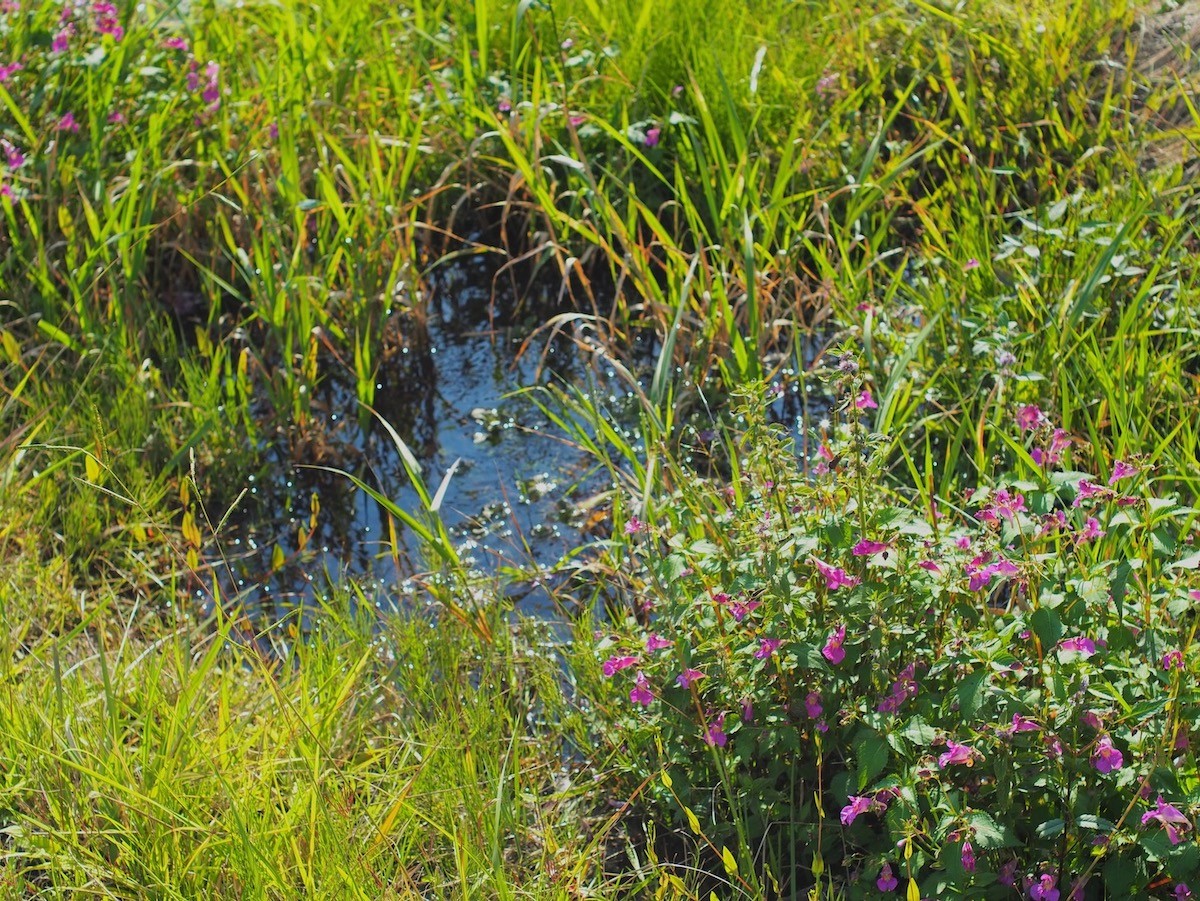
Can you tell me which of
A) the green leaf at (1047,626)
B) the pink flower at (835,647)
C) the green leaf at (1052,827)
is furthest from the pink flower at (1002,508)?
the green leaf at (1052,827)

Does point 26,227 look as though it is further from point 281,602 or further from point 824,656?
point 824,656

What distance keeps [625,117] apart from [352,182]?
776mm

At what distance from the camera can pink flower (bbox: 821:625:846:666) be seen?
166cm

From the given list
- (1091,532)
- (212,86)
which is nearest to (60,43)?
(212,86)

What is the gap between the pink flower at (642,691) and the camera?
187 cm

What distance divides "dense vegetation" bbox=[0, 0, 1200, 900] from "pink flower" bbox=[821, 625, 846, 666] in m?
0.03

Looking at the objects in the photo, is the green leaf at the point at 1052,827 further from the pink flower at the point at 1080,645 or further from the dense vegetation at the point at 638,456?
the pink flower at the point at 1080,645

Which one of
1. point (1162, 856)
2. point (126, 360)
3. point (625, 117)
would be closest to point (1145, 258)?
point (625, 117)

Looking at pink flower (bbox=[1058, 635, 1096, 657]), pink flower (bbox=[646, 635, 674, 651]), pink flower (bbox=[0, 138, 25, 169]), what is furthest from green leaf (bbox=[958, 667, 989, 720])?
pink flower (bbox=[0, 138, 25, 169])

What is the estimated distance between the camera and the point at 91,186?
321cm

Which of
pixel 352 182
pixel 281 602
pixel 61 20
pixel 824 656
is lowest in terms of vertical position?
pixel 281 602

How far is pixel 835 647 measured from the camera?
1666 mm

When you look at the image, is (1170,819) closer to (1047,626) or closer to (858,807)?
(1047,626)

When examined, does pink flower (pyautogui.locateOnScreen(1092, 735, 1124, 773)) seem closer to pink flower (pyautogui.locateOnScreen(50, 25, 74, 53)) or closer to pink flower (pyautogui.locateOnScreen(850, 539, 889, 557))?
pink flower (pyautogui.locateOnScreen(850, 539, 889, 557))
